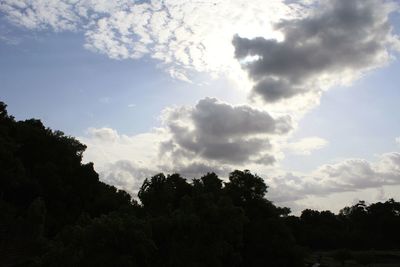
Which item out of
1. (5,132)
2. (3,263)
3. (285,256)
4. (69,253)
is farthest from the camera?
(5,132)

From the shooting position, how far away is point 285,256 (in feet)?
156

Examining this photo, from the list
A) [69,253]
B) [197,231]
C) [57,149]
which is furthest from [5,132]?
[69,253]

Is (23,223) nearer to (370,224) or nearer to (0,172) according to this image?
(0,172)

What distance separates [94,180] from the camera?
6975 centimetres

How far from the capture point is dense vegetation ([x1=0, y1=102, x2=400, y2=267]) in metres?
22.3

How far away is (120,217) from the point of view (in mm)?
24141

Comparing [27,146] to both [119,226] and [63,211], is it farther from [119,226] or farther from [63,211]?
[119,226]

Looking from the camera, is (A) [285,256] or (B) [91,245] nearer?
(B) [91,245]

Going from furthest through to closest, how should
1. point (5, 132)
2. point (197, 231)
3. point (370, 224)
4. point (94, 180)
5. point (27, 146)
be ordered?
point (370, 224) → point (94, 180) → point (27, 146) → point (5, 132) → point (197, 231)

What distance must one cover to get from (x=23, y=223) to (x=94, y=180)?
21615mm

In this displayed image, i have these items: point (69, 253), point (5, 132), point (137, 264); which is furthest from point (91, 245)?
point (5, 132)

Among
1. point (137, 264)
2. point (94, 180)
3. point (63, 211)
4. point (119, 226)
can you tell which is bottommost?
point (137, 264)

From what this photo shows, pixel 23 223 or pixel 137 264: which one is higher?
pixel 23 223

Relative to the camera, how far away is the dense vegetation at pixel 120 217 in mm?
22281
